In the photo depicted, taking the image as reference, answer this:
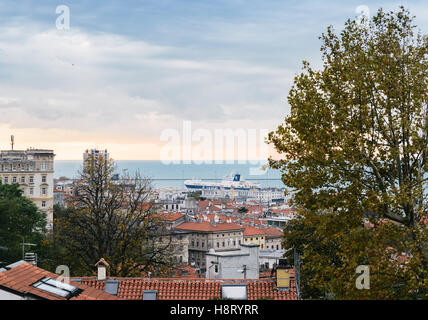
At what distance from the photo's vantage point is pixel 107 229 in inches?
973

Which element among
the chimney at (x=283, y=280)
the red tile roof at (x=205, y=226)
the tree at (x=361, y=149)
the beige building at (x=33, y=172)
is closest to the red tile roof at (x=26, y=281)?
the tree at (x=361, y=149)

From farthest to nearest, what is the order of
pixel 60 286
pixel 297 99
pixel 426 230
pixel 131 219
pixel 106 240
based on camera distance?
1. pixel 131 219
2. pixel 106 240
3. pixel 297 99
4. pixel 60 286
5. pixel 426 230

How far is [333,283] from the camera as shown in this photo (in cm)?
958

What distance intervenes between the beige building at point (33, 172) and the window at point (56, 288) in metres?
74.2

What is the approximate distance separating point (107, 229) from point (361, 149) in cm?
1698

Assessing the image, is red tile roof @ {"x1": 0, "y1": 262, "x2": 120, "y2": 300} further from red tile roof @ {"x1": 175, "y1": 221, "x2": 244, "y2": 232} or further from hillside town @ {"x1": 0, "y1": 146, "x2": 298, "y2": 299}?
red tile roof @ {"x1": 175, "y1": 221, "x2": 244, "y2": 232}

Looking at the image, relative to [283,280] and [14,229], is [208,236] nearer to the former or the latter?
[14,229]

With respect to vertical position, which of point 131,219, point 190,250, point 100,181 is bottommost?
point 190,250
